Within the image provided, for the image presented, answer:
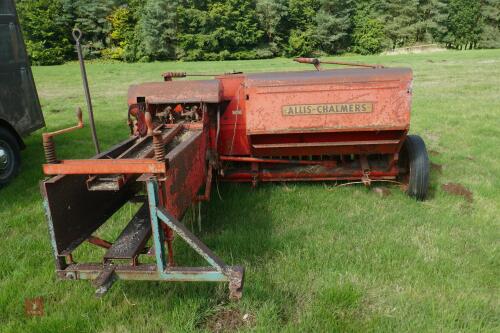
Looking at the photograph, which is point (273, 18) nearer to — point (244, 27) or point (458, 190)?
point (244, 27)

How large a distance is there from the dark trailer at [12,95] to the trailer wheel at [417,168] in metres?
5.19

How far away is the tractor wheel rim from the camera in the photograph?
18.0 feet

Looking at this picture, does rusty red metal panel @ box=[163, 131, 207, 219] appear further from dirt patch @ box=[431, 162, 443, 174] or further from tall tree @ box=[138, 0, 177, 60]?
tall tree @ box=[138, 0, 177, 60]

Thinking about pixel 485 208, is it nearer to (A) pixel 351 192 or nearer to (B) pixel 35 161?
(A) pixel 351 192

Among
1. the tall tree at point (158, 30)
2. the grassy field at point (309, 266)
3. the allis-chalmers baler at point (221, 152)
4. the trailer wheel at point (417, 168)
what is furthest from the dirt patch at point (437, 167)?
the tall tree at point (158, 30)

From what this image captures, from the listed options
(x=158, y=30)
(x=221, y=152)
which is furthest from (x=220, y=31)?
(x=221, y=152)

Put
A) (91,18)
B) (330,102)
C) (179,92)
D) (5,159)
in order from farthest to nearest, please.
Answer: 1. (91,18)
2. (5,159)
3. (179,92)
4. (330,102)

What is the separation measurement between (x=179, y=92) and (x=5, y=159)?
301 cm

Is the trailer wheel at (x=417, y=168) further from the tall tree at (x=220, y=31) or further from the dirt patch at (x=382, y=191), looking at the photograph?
the tall tree at (x=220, y=31)

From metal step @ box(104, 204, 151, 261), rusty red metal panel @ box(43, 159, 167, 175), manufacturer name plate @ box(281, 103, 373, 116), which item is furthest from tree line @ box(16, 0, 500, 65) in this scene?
rusty red metal panel @ box(43, 159, 167, 175)

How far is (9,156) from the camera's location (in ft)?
18.5

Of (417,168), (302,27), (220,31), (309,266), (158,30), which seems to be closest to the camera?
(309,266)

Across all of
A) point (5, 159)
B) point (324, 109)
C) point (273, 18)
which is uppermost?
point (273, 18)

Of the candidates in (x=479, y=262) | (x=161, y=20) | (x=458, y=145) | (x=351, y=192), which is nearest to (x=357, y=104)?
(x=351, y=192)
